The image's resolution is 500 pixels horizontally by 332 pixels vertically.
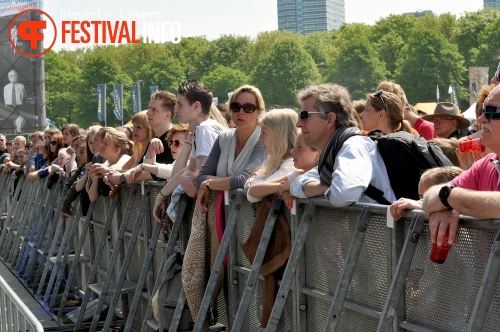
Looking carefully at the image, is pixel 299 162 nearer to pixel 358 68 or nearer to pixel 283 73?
pixel 358 68

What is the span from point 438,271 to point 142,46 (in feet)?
436

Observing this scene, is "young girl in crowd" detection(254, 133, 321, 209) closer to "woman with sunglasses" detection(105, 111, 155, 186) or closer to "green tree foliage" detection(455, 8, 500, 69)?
"woman with sunglasses" detection(105, 111, 155, 186)

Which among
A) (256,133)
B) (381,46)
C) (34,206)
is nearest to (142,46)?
(381,46)

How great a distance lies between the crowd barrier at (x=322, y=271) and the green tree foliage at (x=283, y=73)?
3634 inches

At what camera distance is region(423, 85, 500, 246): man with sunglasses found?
3756 mm

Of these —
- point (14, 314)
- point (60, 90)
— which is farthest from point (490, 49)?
point (14, 314)

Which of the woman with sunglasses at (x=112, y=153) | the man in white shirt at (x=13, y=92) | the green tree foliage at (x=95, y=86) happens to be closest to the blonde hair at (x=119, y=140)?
the woman with sunglasses at (x=112, y=153)

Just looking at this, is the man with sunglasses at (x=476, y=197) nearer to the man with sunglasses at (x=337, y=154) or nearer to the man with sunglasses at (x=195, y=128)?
the man with sunglasses at (x=337, y=154)

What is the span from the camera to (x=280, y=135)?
650 cm

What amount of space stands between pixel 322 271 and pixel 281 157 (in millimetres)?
1048

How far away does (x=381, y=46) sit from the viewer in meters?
105

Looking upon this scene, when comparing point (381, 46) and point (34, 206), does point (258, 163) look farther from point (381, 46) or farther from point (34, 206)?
point (381, 46)

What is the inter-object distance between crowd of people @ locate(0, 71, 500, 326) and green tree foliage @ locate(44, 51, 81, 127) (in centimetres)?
10312

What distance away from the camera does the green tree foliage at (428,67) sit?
9244 centimetres
